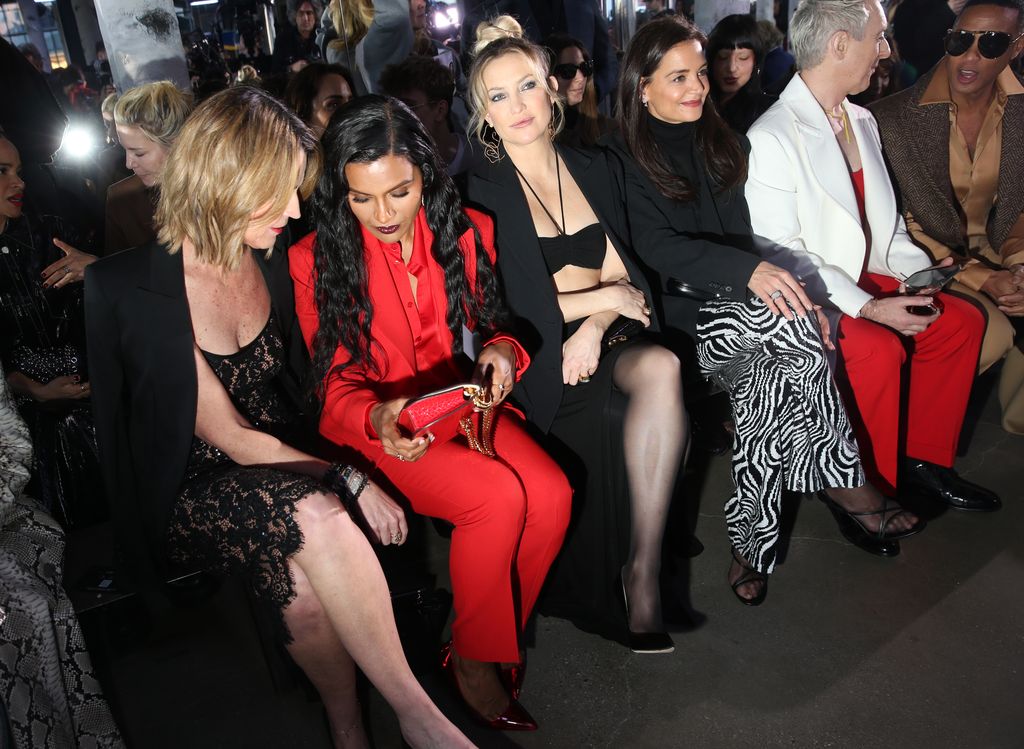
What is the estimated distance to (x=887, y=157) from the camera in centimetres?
341

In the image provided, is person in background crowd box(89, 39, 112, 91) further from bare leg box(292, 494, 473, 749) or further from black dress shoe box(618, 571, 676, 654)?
black dress shoe box(618, 571, 676, 654)

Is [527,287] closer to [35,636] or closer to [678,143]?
[678,143]

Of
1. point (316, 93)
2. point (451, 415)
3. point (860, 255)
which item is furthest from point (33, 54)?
point (860, 255)

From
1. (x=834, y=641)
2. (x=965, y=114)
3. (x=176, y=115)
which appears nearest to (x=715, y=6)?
(x=965, y=114)

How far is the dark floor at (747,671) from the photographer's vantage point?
211cm

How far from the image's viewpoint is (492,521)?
2.08 m

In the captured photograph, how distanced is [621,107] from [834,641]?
73.7 inches

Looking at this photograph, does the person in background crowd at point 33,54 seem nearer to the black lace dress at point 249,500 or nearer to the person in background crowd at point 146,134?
the person in background crowd at point 146,134

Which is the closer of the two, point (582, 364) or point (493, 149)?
point (582, 364)

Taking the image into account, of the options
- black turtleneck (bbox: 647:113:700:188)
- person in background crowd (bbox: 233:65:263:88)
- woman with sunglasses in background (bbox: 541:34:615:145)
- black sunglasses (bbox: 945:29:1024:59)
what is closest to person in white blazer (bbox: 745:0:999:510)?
black turtleneck (bbox: 647:113:700:188)

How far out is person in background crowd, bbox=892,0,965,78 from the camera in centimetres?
476

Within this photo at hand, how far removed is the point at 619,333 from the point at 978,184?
2.00 m

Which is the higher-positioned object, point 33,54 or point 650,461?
point 33,54

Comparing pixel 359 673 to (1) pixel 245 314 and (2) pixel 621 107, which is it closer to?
(1) pixel 245 314
